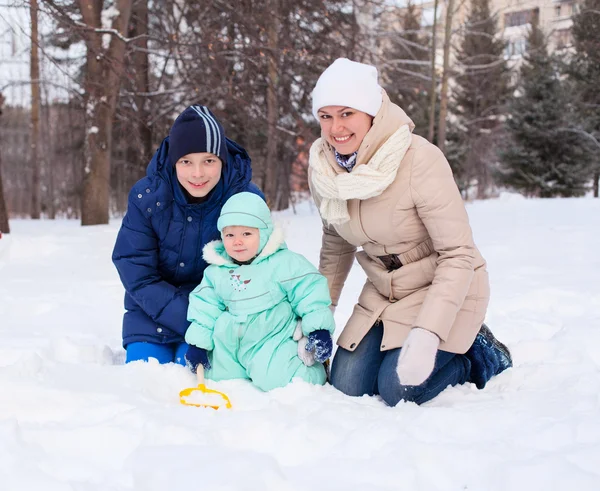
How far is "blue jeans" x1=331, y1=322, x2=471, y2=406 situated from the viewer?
2.20m

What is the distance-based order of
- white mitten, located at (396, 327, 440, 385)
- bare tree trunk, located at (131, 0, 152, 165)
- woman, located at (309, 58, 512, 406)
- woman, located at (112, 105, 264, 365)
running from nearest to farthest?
1. white mitten, located at (396, 327, 440, 385)
2. woman, located at (309, 58, 512, 406)
3. woman, located at (112, 105, 264, 365)
4. bare tree trunk, located at (131, 0, 152, 165)

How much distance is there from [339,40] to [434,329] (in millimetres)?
7851

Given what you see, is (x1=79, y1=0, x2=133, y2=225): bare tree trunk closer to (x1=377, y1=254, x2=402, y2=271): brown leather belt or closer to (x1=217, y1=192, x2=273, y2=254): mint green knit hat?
(x1=217, y1=192, x2=273, y2=254): mint green knit hat

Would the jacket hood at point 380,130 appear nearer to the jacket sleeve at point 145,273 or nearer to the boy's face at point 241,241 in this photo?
the boy's face at point 241,241

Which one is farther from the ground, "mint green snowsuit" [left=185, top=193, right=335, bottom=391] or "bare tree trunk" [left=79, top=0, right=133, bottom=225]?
"bare tree trunk" [left=79, top=0, right=133, bottom=225]

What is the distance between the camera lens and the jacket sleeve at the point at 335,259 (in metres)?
2.57

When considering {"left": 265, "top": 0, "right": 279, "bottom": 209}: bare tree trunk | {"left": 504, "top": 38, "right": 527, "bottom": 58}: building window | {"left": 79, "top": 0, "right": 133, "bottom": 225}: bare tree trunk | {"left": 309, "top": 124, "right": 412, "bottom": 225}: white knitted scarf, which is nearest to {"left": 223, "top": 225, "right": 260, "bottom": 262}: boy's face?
{"left": 309, "top": 124, "right": 412, "bottom": 225}: white knitted scarf

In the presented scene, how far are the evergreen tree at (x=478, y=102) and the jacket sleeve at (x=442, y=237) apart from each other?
18289mm

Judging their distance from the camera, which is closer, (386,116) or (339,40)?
(386,116)

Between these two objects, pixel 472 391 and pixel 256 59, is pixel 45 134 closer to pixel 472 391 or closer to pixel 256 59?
pixel 256 59

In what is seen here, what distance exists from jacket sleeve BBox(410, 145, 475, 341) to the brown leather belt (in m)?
0.22

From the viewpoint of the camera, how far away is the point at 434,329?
6.70 ft

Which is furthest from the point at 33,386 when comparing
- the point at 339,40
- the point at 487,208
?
the point at 487,208

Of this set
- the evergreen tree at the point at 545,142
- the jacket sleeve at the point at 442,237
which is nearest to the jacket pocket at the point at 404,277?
the jacket sleeve at the point at 442,237
